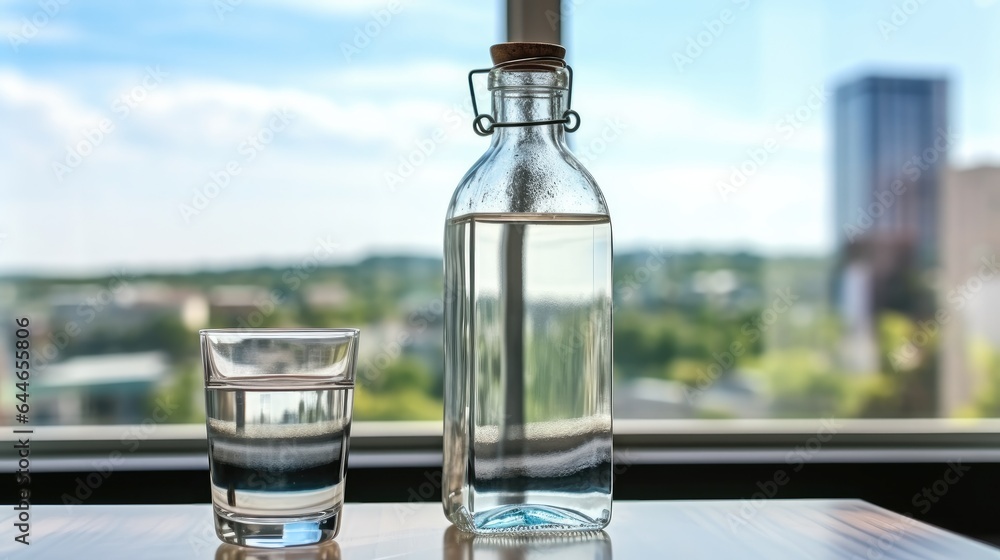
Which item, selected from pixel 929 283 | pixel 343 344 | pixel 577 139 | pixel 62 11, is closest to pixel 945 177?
pixel 929 283

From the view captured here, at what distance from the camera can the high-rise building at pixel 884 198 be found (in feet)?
4.48

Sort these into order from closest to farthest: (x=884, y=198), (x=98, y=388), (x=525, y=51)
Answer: (x=525, y=51) → (x=98, y=388) → (x=884, y=198)

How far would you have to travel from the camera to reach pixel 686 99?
1323 millimetres

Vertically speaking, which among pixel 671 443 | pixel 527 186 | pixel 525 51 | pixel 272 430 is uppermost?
pixel 525 51

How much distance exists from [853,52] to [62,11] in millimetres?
1164

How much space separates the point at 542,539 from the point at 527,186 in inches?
10.7

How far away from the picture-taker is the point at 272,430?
2.05 ft

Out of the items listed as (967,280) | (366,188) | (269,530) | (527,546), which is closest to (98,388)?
(366,188)

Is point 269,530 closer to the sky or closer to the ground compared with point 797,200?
closer to the ground

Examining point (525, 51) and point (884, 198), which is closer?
point (525, 51)

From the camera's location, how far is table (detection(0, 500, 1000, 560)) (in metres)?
0.64

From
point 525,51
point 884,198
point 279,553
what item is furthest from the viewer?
point 884,198

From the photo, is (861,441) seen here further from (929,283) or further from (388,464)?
(388,464)

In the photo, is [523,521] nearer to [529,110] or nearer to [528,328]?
[528,328]
